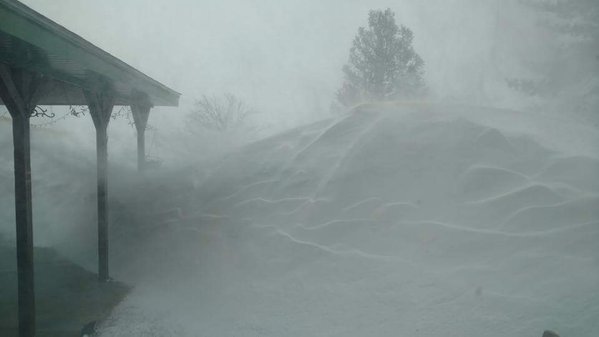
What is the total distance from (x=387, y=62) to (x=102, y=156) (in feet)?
54.5

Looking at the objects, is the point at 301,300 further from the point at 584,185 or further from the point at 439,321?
the point at 584,185

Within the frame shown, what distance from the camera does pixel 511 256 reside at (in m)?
5.92

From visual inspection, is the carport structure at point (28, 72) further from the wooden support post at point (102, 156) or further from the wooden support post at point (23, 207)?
the wooden support post at point (102, 156)

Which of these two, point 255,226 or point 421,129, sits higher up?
point 421,129

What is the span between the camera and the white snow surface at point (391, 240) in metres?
5.11

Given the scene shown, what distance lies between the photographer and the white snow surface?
16.8ft

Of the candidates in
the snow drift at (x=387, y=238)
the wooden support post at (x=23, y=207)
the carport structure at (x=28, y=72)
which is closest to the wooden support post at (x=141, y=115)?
the snow drift at (x=387, y=238)

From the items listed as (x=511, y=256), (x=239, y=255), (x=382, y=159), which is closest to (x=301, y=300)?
(x=239, y=255)

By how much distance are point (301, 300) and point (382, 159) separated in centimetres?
440

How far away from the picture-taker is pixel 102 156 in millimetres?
7191

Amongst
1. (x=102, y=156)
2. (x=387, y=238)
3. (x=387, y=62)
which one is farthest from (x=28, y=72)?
(x=387, y=62)

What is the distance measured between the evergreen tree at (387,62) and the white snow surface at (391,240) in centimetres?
971

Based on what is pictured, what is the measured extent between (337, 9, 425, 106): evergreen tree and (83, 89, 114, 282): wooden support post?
1566 centimetres

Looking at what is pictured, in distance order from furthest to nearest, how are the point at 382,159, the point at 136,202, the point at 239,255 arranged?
the point at 136,202
the point at 382,159
the point at 239,255
